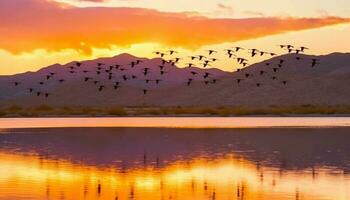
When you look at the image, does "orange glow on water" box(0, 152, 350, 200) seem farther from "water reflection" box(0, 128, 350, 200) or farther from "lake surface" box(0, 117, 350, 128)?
"lake surface" box(0, 117, 350, 128)

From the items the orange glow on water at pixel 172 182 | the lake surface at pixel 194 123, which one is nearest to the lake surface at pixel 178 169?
the orange glow on water at pixel 172 182

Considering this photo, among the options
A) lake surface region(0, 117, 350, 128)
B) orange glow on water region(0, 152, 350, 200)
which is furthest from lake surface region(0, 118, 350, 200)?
lake surface region(0, 117, 350, 128)

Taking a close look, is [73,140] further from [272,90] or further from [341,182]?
[272,90]

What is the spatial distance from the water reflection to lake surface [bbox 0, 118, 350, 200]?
3 cm

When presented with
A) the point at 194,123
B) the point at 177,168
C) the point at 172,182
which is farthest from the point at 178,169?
the point at 194,123

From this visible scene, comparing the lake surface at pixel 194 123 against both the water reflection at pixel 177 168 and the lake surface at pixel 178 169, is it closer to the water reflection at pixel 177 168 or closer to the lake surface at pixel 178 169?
the lake surface at pixel 178 169

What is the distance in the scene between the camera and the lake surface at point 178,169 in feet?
84.0

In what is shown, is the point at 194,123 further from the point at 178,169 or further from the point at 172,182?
the point at 172,182

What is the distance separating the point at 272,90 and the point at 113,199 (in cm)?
15172

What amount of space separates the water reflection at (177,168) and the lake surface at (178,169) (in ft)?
0.10

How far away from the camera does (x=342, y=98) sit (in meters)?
162

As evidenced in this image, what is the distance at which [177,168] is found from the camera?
33.1 metres

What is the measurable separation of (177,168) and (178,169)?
1.24ft

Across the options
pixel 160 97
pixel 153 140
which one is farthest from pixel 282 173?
pixel 160 97
